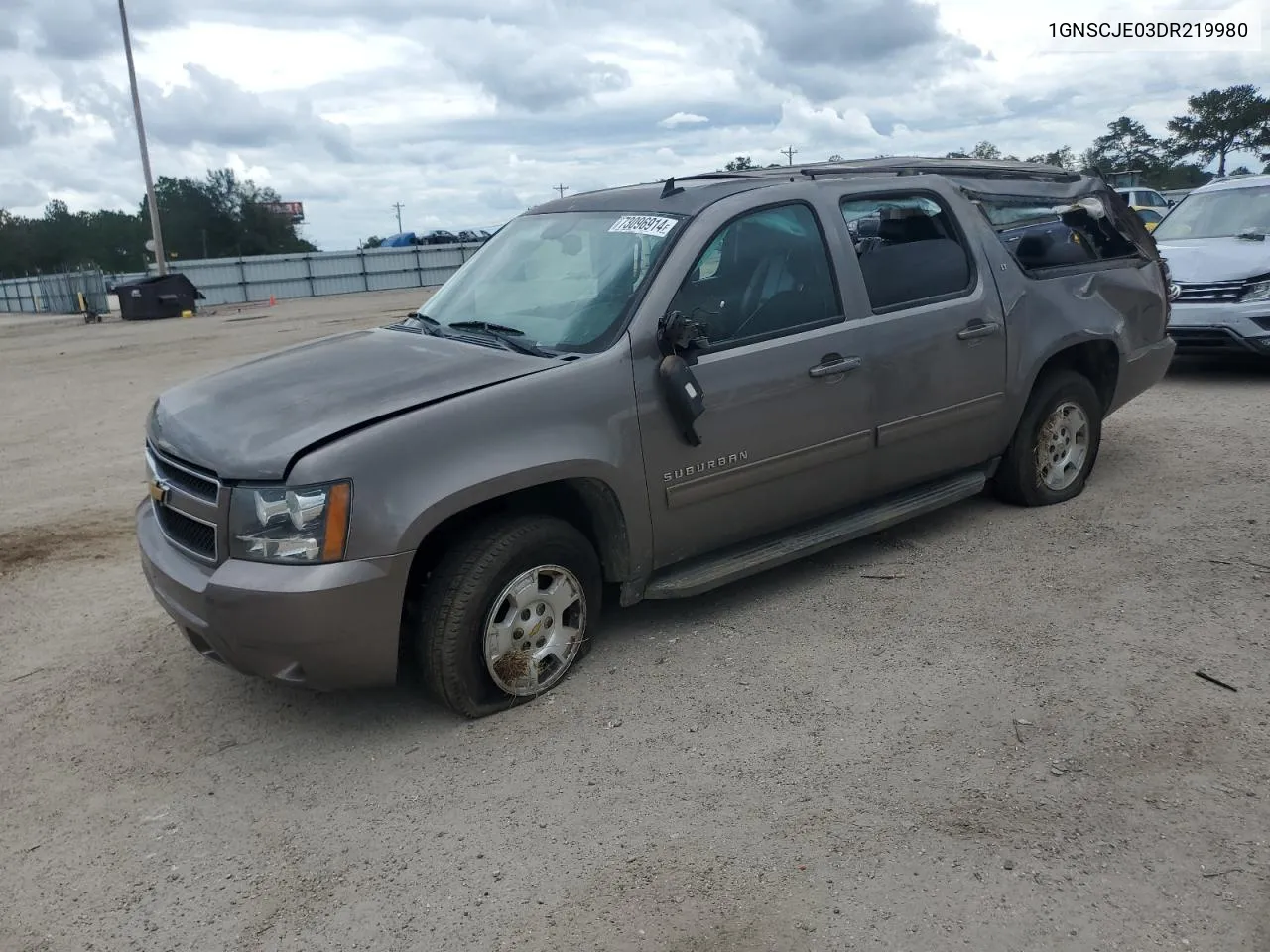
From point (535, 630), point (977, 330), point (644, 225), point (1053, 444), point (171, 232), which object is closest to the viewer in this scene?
point (535, 630)

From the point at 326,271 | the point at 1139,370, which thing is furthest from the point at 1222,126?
the point at 1139,370

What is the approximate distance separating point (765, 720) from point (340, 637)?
148 cm

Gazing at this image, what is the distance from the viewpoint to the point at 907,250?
5.03m

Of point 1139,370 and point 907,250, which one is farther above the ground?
point 907,250

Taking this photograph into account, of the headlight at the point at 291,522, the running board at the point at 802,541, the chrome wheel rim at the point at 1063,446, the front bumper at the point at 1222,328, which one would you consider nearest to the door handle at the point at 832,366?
the running board at the point at 802,541

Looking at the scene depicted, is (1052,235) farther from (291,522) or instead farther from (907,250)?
(291,522)

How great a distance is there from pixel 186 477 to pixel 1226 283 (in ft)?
27.3

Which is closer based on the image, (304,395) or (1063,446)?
(304,395)

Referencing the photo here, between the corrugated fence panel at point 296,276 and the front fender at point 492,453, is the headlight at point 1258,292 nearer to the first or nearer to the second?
the front fender at point 492,453

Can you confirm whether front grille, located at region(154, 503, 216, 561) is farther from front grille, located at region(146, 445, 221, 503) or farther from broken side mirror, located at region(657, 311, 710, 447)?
broken side mirror, located at region(657, 311, 710, 447)

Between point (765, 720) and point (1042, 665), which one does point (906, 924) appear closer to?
point (765, 720)

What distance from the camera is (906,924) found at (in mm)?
2691

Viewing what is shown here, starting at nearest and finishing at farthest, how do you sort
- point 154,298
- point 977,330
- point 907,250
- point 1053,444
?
point 907,250, point 977,330, point 1053,444, point 154,298

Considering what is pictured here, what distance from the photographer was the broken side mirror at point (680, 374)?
13.3ft
